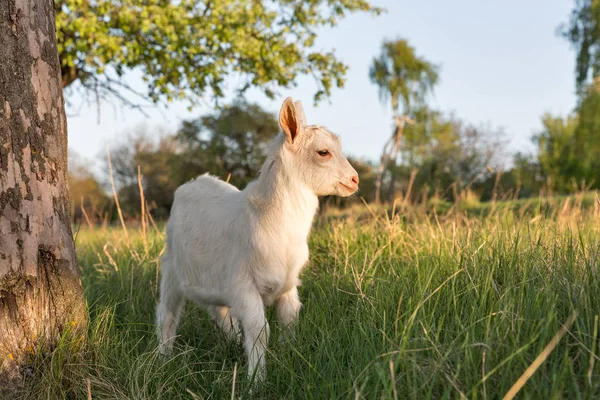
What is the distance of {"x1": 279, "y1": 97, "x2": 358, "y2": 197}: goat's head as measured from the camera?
122 inches

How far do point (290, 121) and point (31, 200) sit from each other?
1493 millimetres

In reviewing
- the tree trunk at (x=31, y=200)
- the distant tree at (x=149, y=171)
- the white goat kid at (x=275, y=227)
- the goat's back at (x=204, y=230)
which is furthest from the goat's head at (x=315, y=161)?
the distant tree at (x=149, y=171)

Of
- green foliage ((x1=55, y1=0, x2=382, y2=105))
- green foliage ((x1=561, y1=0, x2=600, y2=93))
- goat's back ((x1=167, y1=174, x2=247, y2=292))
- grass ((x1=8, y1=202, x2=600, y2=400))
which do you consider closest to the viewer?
grass ((x1=8, y1=202, x2=600, y2=400))

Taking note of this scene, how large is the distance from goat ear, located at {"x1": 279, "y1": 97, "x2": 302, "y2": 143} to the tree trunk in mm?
1328

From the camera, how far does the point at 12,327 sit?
112 inches

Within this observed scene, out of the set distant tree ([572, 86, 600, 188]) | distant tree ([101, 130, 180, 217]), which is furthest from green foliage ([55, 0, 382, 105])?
distant tree ([572, 86, 600, 188])

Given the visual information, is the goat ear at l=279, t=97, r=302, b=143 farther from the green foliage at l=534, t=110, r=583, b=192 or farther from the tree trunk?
the green foliage at l=534, t=110, r=583, b=192

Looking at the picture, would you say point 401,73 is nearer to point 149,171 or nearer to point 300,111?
point 149,171

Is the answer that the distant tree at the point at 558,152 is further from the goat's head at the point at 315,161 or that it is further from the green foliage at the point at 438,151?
the goat's head at the point at 315,161

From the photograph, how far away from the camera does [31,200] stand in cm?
293

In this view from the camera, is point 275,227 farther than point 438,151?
No

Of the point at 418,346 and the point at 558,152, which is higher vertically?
the point at 558,152

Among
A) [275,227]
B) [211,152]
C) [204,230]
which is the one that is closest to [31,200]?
[204,230]

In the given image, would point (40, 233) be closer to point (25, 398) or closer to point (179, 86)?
point (25, 398)
